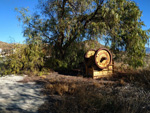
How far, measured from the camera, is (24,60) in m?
7.45

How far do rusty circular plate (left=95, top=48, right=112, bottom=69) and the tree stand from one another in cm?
152

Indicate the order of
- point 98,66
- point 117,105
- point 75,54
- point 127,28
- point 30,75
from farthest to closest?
point 75,54, point 127,28, point 30,75, point 98,66, point 117,105

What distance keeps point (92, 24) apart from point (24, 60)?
488 centimetres

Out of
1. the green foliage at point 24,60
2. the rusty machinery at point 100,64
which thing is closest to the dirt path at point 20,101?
the green foliage at point 24,60

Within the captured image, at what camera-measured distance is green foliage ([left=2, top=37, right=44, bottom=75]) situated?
7258 millimetres

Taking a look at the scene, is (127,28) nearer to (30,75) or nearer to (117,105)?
(117,105)

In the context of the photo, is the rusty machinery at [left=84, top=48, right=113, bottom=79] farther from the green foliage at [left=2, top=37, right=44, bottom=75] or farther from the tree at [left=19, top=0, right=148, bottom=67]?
the green foliage at [left=2, top=37, right=44, bottom=75]

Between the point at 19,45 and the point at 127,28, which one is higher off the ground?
the point at 127,28

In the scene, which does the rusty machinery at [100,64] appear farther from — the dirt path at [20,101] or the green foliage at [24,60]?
the dirt path at [20,101]

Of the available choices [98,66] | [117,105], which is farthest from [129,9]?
[117,105]

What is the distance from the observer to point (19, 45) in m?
7.84

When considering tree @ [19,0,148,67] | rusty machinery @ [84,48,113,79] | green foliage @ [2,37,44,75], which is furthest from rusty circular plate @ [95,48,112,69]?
green foliage @ [2,37,44,75]

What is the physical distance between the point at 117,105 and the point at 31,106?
7.67 ft

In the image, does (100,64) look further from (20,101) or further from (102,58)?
(20,101)
